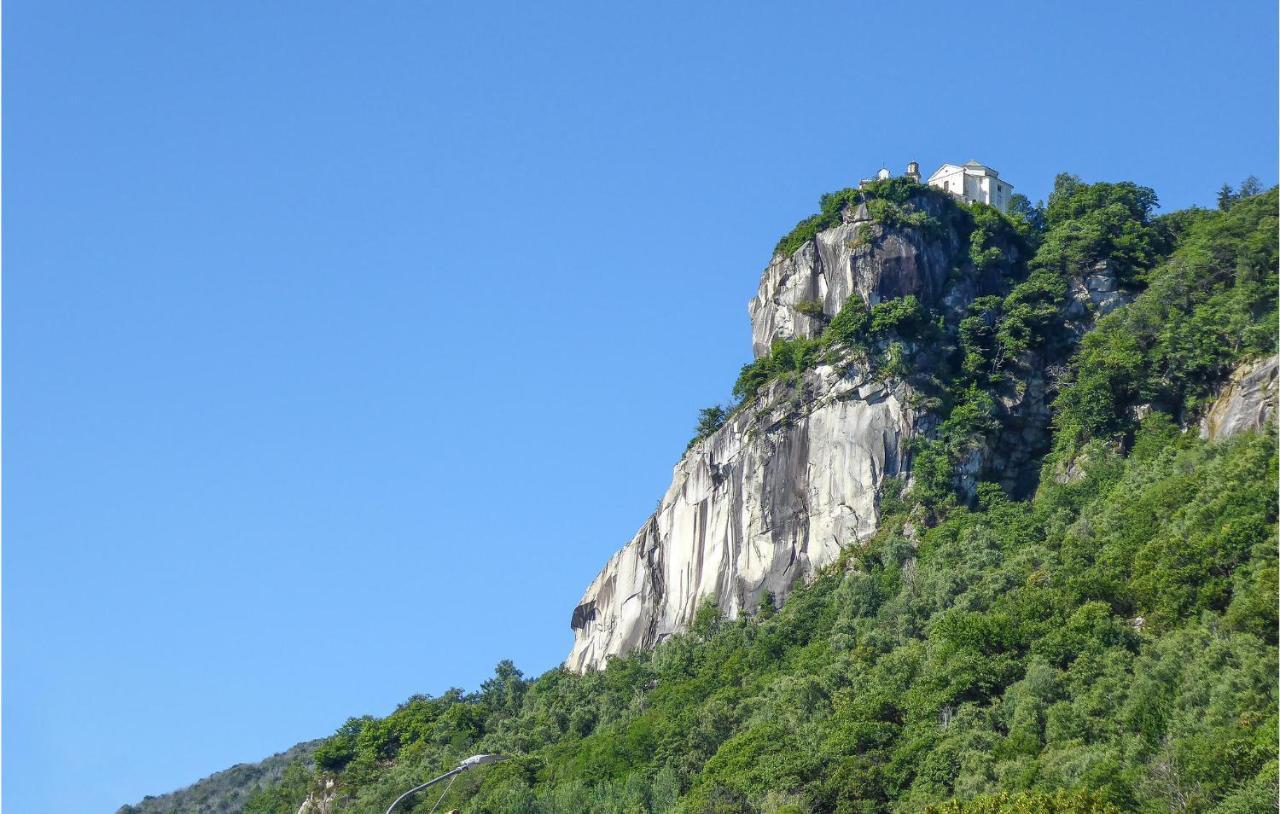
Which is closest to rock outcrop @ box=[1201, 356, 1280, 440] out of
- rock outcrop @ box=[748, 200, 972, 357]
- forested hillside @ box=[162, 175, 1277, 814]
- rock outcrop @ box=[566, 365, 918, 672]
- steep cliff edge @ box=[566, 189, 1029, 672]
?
forested hillside @ box=[162, 175, 1277, 814]

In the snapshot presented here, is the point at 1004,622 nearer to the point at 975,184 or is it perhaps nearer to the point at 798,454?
the point at 798,454

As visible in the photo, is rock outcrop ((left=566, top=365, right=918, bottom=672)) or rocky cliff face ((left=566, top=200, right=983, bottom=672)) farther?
rocky cliff face ((left=566, top=200, right=983, bottom=672))

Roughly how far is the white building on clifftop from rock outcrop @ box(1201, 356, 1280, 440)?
39476 millimetres

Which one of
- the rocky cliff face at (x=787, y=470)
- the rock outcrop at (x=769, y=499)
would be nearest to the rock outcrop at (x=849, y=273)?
the rocky cliff face at (x=787, y=470)

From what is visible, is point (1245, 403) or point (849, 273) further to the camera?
point (849, 273)

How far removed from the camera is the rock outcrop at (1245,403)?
336 ft

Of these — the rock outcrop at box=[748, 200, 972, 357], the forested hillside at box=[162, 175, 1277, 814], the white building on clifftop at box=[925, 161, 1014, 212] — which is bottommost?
the forested hillside at box=[162, 175, 1277, 814]

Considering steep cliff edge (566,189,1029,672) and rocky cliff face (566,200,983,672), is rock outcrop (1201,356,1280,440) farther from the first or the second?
rocky cliff face (566,200,983,672)

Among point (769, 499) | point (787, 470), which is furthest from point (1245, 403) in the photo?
point (769, 499)

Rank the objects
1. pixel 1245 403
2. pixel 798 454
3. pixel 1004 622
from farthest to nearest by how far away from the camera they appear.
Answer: pixel 798 454 < pixel 1245 403 < pixel 1004 622

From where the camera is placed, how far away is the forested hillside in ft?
A: 256

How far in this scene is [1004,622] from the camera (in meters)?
92.8

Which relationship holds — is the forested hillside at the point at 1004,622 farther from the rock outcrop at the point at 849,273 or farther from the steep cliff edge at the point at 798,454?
the rock outcrop at the point at 849,273

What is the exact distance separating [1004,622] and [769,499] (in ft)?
89.5
